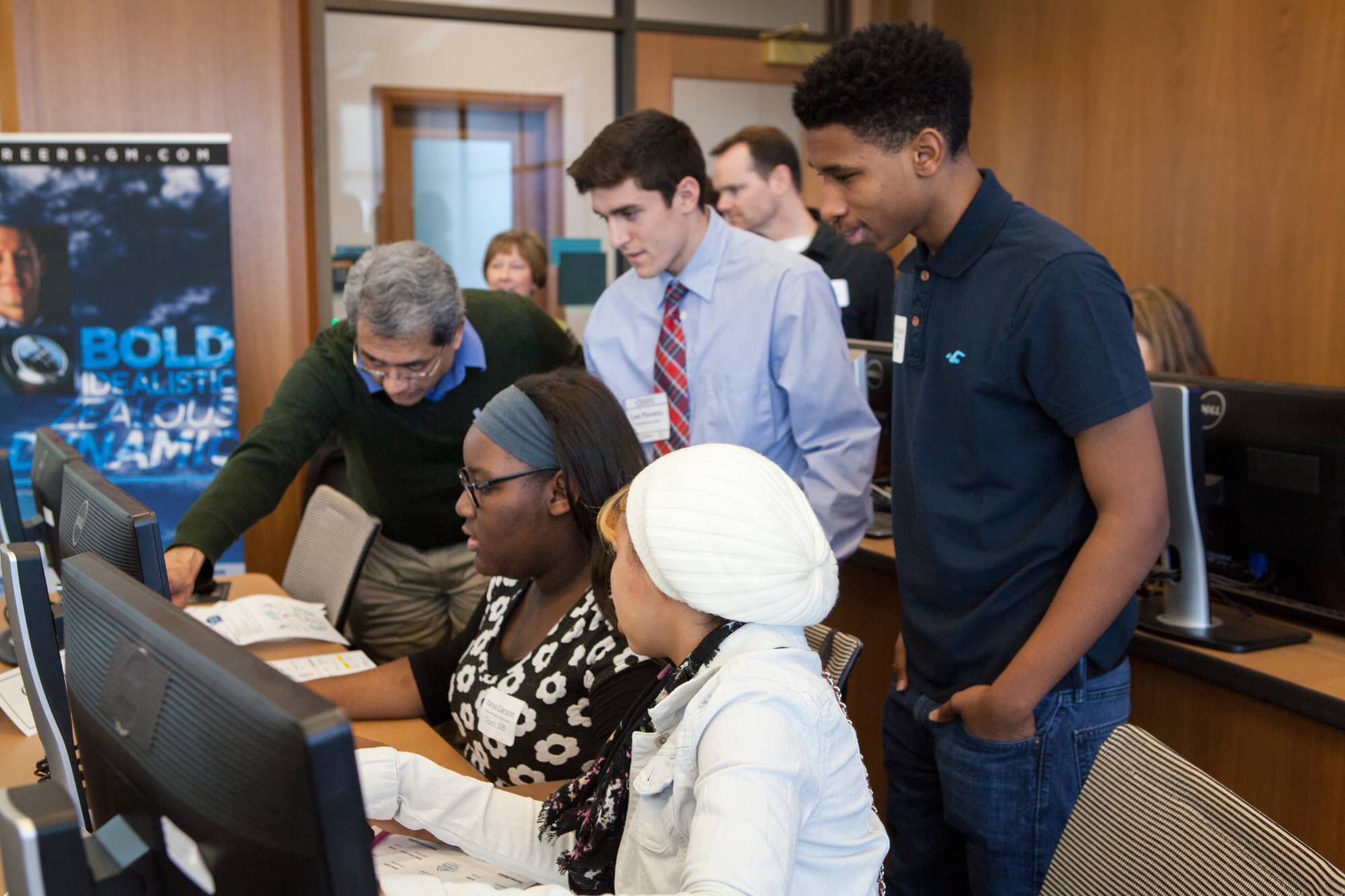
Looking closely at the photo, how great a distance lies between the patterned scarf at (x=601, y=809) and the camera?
1302 millimetres

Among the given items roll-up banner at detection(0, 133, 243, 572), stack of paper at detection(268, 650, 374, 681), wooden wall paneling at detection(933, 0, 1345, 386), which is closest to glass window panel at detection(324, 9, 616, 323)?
roll-up banner at detection(0, 133, 243, 572)

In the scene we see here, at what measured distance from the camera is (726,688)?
106 cm

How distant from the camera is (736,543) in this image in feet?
3.59

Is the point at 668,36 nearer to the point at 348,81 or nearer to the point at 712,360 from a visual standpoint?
the point at 348,81

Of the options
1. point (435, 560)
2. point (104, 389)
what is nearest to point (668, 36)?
point (104, 389)

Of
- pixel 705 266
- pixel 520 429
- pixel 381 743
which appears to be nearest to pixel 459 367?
pixel 705 266

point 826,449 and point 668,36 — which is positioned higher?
point 668,36

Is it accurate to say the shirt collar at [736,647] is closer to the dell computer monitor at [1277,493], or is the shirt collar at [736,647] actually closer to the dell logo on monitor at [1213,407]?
the dell computer monitor at [1277,493]

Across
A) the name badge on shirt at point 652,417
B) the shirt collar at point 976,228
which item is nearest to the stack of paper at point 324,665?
the name badge on shirt at point 652,417

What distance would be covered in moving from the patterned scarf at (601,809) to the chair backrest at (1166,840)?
50 centimetres

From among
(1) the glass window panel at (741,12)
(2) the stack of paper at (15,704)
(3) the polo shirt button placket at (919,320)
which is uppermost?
(1) the glass window panel at (741,12)

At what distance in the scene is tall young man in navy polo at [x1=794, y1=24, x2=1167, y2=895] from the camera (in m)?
1.50

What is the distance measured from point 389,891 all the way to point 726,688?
377 mm

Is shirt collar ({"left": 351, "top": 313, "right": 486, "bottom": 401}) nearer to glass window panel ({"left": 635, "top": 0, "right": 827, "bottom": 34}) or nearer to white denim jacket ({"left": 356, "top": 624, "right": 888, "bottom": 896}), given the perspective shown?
white denim jacket ({"left": 356, "top": 624, "right": 888, "bottom": 896})
